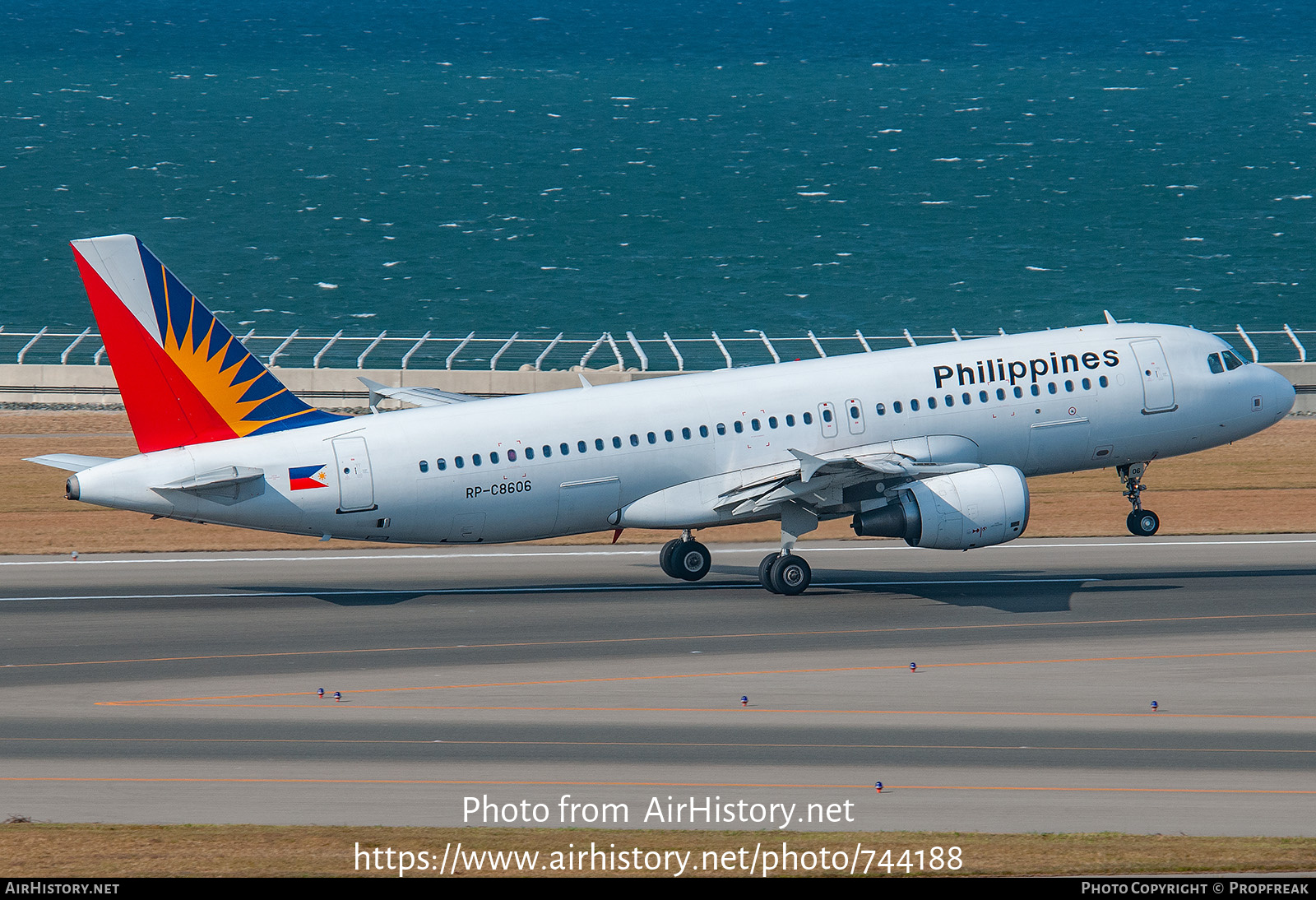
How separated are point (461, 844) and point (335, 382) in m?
52.6

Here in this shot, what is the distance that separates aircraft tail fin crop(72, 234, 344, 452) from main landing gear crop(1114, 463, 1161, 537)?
2164 cm

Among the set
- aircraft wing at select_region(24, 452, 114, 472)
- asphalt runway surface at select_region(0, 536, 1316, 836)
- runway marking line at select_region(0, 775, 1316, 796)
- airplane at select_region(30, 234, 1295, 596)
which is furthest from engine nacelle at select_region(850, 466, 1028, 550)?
aircraft wing at select_region(24, 452, 114, 472)

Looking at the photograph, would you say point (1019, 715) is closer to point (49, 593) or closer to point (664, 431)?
point (664, 431)

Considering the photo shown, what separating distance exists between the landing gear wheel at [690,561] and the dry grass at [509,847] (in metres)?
18.4

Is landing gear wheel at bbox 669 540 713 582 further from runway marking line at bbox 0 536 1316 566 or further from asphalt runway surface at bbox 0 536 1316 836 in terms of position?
runway marking line at bbox 0 536 1316 566

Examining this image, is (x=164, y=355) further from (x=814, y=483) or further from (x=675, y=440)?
(x=814, y=483)

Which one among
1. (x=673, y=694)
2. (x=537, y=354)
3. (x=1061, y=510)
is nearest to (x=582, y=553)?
(x=1061, y=510)

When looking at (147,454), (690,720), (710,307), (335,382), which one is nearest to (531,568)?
(147,454)

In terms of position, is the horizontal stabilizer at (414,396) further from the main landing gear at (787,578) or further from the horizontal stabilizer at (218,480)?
the main landing gear at (787,578)

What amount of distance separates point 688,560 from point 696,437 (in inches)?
142

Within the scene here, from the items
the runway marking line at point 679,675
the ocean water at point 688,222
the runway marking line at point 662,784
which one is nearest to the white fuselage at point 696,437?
the runway marking line at point 679,675

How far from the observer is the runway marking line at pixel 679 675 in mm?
27125

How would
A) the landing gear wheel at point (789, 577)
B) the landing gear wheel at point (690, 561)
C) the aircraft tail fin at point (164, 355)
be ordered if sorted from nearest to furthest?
the aircraft tail fin at point (164, 355) → the landing gear wheel at point (789, 577) → the landing gear wheel at point (690, 561)

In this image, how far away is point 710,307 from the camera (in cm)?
12531
